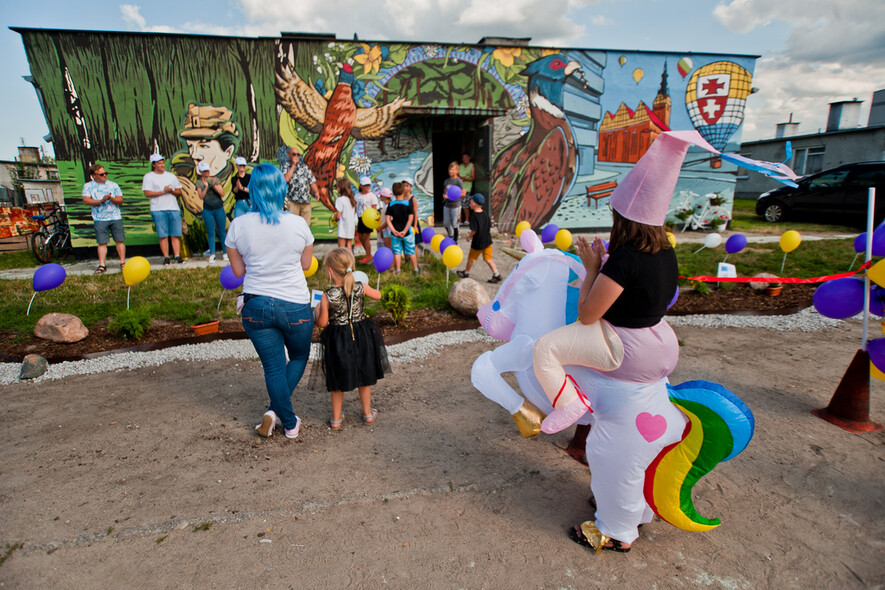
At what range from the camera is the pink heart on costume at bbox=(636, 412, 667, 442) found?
241 cm

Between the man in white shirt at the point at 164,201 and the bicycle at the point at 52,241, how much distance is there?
2729 millimetres

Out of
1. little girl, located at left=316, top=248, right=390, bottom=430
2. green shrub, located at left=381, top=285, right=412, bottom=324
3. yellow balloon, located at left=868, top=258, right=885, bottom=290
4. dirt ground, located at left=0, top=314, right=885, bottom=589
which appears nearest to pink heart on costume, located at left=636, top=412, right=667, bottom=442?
dirt ground, located at left=0, top=314, right=885, bottom=589

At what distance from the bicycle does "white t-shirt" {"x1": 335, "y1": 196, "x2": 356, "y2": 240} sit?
6496 millimetres

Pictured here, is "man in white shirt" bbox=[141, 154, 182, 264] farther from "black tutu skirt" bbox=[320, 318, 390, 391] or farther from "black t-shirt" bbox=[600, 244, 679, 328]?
"black t-shirt" bbox=[600, 244, 679, 328]

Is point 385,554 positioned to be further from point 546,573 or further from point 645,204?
point 645,204

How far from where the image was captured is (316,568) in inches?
98.3

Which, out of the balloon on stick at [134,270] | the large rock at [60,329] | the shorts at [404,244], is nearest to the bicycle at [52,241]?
the large rock at [60,329]

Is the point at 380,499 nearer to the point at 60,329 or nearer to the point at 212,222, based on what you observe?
the point at 60,329

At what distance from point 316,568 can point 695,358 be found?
4.32m

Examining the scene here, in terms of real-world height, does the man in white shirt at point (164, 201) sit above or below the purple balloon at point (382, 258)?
above

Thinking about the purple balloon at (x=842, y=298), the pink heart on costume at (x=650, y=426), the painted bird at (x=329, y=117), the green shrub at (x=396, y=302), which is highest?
the painted bird at (x=329, y=117)

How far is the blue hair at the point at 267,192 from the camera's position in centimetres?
316

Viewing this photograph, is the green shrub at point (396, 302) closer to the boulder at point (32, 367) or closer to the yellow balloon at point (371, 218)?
the yellow balloon at point (371, 218)

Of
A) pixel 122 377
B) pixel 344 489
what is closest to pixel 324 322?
pixel 344 489
